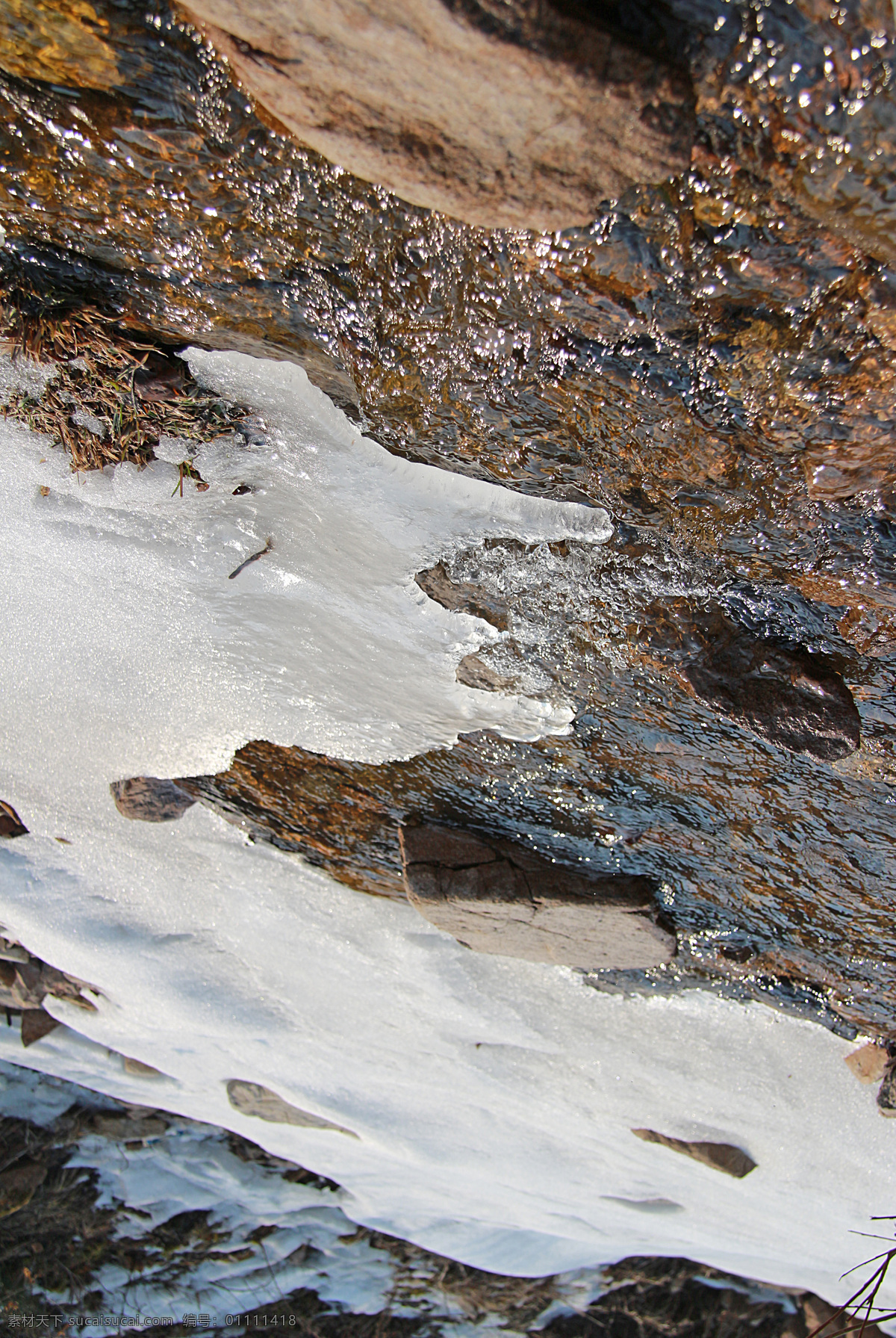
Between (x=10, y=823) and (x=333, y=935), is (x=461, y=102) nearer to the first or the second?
(x=333, y=935)

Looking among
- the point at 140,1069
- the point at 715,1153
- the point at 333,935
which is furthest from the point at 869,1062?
the point at 140,1069

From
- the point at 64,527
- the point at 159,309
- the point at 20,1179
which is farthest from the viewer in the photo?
the point at 20,1179

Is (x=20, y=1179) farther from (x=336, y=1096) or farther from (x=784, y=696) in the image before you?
(x=784, y=696)

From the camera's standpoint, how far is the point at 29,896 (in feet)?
13.3

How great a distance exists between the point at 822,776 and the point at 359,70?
6.65 feet

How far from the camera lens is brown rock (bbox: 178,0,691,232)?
1085 millimetres

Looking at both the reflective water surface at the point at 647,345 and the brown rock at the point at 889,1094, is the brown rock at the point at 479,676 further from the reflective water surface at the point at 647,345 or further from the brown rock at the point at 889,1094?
the brown rock at the point at 889,1094

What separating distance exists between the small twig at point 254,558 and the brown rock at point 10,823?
6.94 feet

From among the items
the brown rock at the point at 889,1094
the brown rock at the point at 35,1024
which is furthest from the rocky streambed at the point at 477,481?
the brown rock at the point at 35,1024

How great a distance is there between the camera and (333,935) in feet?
11.8

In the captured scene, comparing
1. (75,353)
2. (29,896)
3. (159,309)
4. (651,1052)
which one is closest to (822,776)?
(651,1052)

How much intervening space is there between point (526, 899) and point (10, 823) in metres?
2.66

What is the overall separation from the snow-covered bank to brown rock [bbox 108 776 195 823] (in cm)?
7

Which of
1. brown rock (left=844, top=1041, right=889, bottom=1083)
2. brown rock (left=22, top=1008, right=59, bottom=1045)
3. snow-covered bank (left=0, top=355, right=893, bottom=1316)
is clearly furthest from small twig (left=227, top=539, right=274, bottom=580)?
brown rock (left=22, top=1008, right=59, bottom=1045)
